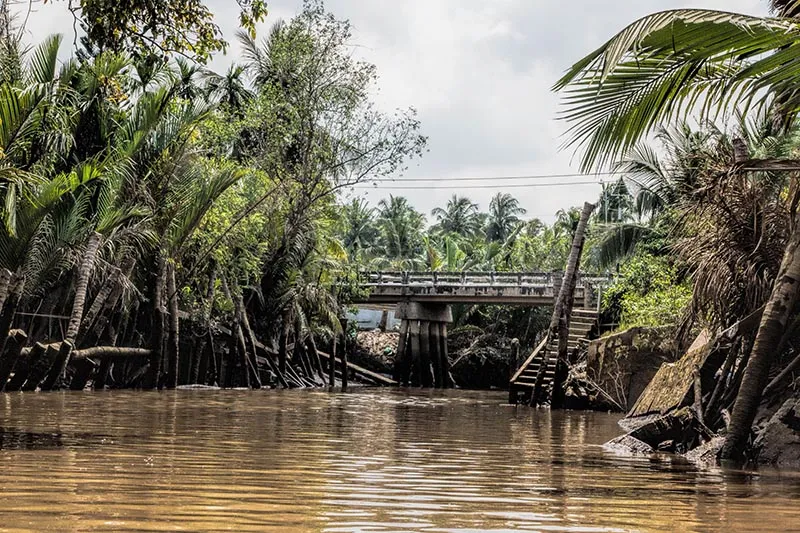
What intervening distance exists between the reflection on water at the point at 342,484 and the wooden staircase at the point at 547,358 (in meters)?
12.2

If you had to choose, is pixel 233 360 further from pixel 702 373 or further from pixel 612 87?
pixel 612 87

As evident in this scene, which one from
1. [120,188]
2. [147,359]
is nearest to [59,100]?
[120,188]

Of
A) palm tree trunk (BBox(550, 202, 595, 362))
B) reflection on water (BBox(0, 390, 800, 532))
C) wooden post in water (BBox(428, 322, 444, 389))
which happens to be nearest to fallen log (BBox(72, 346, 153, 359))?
palm tree trunk (BBox(550, 202, 595, 362))

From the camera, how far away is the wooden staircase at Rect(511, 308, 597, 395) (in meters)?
24.8

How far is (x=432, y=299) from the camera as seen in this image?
47156 millimetres

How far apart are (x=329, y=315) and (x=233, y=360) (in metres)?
5.70

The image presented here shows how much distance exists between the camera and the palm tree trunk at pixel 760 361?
902 cm

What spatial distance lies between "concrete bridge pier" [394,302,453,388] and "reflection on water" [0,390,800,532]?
3438 centimetres

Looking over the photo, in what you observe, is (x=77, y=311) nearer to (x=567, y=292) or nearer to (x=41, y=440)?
(x=567, y=292)

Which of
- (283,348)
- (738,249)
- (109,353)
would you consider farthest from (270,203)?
(738,249)

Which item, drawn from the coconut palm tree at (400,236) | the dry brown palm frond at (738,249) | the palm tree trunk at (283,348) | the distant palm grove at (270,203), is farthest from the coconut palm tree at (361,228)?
the dry brown palm frond at (738,249)

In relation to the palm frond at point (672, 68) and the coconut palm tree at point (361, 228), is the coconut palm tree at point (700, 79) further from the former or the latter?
the coconut palm tree at point (361, 228)

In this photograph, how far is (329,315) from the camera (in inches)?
1465

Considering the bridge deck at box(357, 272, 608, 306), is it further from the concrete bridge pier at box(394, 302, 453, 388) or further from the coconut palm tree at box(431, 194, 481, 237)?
the coconut palm tree at box(431, 194, 481, 237)
